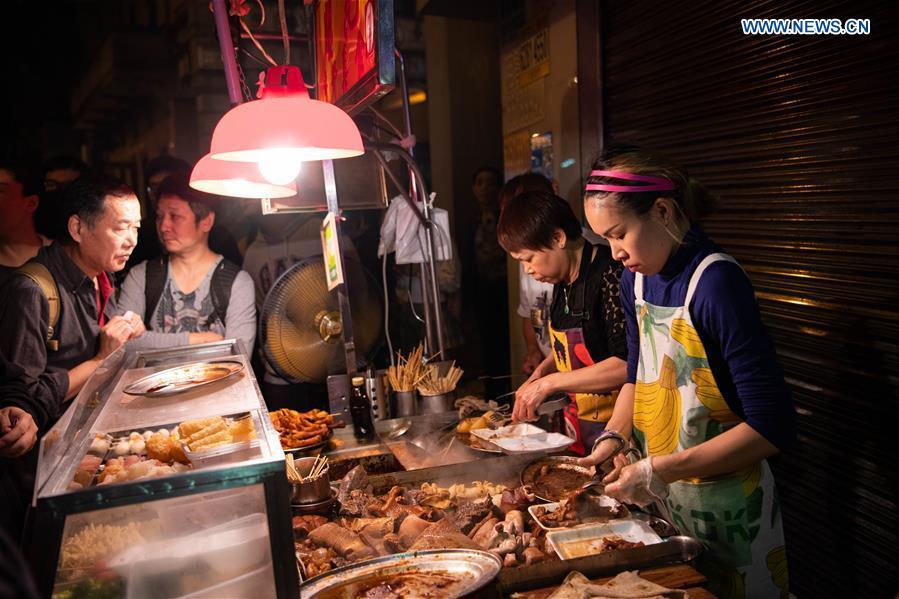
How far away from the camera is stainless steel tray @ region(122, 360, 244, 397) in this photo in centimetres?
257

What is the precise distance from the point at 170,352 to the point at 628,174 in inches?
103

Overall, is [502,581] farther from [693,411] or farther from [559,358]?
[559,358]

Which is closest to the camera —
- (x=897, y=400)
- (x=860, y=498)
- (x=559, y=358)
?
(x=897, y=400)

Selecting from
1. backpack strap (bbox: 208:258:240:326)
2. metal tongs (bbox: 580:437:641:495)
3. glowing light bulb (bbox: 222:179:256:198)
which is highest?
glowing light bulb (bbox: 222:179:256:198)

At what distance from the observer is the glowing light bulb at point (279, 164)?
2.51 meters

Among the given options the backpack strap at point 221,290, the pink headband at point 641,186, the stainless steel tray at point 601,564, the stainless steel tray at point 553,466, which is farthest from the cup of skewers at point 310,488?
the backpack strap at point 221,290

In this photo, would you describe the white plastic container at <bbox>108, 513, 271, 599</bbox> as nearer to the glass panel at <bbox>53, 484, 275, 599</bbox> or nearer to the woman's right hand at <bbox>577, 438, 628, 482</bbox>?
the glass panel at <bbox>53, 484, 275, 599</bbox>

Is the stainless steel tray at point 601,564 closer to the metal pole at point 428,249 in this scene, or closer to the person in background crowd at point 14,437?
the person in background crowd at point 14,437

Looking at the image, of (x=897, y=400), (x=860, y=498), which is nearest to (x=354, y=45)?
(x=897, y=400)

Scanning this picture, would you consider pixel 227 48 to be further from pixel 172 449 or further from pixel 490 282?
pixel 490 282

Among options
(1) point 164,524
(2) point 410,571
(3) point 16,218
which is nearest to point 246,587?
(1) point 164,524

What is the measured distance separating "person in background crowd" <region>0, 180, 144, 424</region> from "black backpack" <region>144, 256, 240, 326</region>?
34.7 inches

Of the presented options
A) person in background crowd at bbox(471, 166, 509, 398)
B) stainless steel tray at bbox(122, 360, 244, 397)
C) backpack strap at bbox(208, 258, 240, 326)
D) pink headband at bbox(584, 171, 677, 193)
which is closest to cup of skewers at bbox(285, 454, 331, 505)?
stainless steel tray at bbox(122, 360, 244, 397)

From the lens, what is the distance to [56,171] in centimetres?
528
